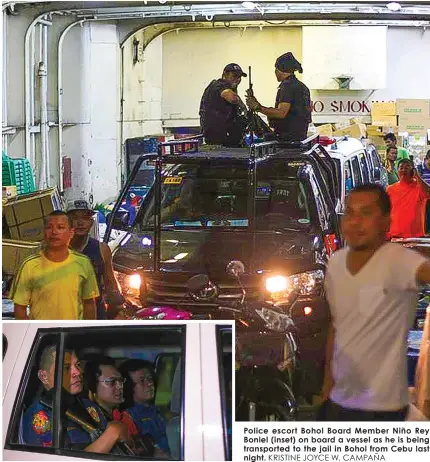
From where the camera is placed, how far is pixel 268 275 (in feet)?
13.4

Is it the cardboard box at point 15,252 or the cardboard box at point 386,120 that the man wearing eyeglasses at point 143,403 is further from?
the cardboard box at point 386,120

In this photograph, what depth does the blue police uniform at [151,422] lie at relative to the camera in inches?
145

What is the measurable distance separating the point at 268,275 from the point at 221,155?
0.59 metres

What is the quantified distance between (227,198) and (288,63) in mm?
616

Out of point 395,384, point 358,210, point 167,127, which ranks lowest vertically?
point 395,384

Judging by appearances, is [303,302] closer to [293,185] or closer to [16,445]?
[293,185]

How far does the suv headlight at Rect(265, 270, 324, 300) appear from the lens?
160 inches

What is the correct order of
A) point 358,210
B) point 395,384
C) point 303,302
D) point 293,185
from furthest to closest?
point 293,185 < point 303,302 < point 358,210 < point 395,384

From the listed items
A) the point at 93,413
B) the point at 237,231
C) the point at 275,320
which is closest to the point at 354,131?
the point at 237,231

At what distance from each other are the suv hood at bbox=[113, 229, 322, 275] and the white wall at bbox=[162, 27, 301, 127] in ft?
1.62

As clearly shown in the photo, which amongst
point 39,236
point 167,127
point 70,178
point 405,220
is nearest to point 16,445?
point 39,236

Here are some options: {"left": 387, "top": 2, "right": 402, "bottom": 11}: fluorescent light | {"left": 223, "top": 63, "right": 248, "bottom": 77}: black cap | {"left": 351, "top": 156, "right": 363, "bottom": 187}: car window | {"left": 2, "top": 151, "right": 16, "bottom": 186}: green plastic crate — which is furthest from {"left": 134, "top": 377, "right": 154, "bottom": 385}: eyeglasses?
{"left": 387, "top": 2, "right": 402, "bottom": 11}: fluorescent light

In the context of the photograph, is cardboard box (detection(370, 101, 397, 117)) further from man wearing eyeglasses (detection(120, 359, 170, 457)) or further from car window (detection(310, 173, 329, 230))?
man wearing eyeglasses (detection(120, 359, 170, 457))

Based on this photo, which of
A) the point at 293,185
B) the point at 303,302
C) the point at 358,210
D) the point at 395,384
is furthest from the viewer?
the point at 293,185
